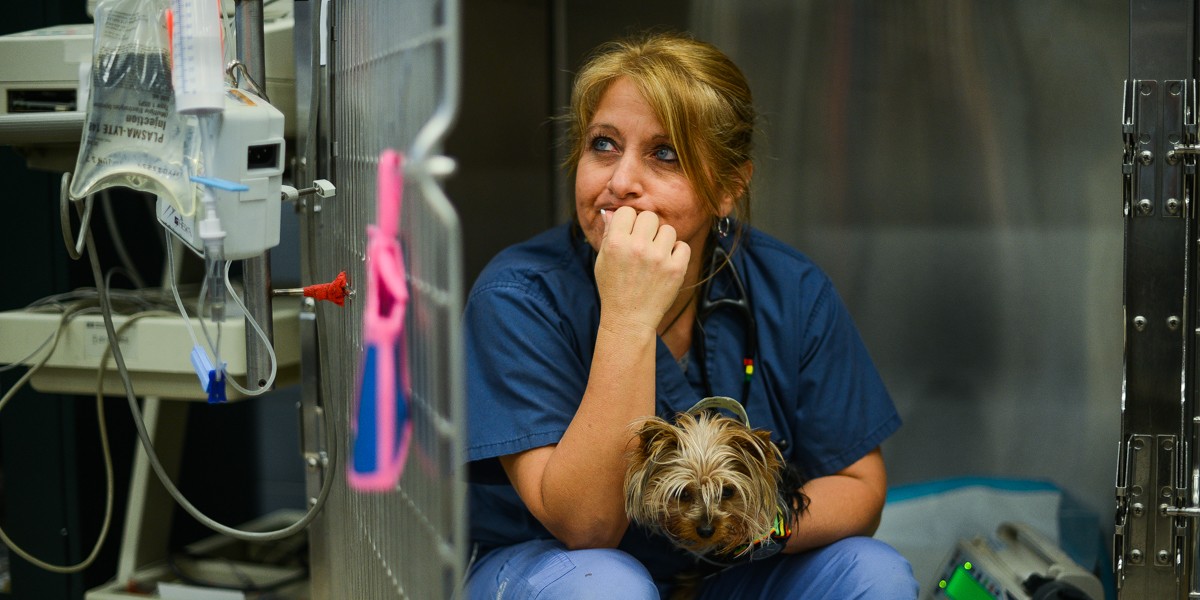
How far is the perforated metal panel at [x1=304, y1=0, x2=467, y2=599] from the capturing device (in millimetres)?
610

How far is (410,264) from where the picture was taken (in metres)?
0.68

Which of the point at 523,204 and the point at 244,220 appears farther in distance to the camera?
the point at 523,204

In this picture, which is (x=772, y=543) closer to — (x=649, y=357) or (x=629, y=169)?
(x=649, y=357)

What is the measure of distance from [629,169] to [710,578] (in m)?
0.54

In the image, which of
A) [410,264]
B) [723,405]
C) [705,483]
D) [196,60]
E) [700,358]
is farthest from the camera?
[700,358]

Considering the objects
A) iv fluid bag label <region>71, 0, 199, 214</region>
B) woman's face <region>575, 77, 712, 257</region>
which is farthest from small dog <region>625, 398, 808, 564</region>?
iv fluid bag label <region>71, 0, 199, 214</region>

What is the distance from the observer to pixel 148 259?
191cm

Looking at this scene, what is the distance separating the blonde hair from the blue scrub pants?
17.7 inches

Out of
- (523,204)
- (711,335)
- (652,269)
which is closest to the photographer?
(652,269)

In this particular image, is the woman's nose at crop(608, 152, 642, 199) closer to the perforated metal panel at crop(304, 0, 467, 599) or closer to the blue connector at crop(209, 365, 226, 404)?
the perforated metal panel at crop(304, 0, 467, 599)

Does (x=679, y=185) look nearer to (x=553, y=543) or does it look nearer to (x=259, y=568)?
(x=553, y=543)

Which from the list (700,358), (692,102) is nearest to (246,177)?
(692,102)

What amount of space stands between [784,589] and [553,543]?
0.29 meters

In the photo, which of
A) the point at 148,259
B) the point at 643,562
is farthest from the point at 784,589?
the point at 148,259
